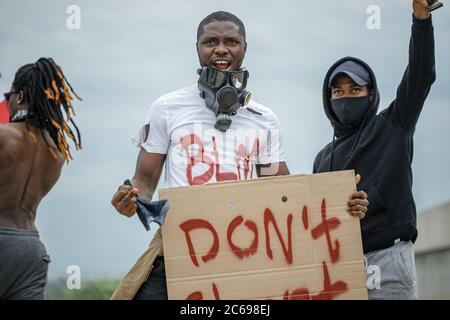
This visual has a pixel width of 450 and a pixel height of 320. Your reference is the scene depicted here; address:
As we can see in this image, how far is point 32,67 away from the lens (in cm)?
618

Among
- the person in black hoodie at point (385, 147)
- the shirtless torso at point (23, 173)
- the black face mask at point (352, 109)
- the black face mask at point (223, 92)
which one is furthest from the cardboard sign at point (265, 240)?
the shirtless torso at point (23, 173)

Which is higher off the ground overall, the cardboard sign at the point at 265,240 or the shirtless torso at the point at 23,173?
the shirtless torso at the point at 23,173

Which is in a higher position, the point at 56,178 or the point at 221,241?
the point at 56,178

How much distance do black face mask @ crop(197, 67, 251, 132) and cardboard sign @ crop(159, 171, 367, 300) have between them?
0.54 meters

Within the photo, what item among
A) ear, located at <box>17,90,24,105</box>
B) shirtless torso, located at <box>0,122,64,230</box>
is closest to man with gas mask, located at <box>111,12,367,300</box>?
shirtless torso, located at <box>0,122,64,230</box>

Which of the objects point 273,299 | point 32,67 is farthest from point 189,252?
point 32,67

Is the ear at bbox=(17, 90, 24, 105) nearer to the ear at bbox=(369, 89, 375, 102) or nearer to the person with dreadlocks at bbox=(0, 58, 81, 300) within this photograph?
the person with dreadlocks at bbox=(0, 58, 81, 300)

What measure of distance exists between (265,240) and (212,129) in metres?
0.76

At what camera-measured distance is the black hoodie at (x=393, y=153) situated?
5727 mm

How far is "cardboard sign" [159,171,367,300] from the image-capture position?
527 cm

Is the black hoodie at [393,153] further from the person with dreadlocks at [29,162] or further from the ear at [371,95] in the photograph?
the person with dreadlocks at [29,162]

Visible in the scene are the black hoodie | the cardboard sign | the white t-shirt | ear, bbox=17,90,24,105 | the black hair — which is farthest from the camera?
ear, bbox=17,90,24,105

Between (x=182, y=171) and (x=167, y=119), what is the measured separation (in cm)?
33
